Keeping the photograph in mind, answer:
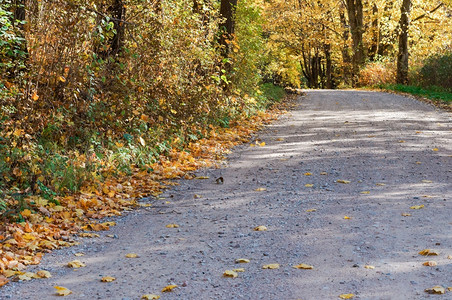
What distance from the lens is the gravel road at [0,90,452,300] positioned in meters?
4.43

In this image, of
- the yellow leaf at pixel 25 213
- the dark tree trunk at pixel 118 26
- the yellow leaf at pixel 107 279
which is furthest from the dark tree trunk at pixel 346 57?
the yellow leaf at pixel 107 279

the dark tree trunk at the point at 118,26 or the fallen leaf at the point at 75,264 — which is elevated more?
the dark tree trunk at the point at 118,26

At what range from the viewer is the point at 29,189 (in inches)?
268

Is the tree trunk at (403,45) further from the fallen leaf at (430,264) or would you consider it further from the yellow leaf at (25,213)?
the yellow leaf at (25,213)

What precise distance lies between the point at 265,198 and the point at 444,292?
3.46 m

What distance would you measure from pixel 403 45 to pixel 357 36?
731cm

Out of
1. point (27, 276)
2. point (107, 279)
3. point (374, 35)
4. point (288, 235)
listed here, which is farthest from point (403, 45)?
point (27, 276)

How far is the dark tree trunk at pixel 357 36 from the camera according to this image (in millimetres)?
37562

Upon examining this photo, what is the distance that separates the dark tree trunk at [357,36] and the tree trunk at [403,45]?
253 inches

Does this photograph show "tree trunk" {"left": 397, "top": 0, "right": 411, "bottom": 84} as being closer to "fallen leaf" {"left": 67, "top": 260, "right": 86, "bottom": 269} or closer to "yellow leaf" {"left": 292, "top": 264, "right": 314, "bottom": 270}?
"yellow leaf" {"left": 292, "top": 264, "right": 314, "bottom": 270}

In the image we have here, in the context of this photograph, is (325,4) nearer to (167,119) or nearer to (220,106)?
(220,106)

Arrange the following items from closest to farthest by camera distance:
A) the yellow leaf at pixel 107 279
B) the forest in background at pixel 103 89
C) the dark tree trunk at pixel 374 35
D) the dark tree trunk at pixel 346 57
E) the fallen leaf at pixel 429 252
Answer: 1. the yellow leaf at pixel 107 279
2. the fallen leaf at pixel 429 252
3. the forest in background at pixel 103 89
4. the dark tree trunk at pixel 374 35
5. the dark tree trunk at pixel 346 57

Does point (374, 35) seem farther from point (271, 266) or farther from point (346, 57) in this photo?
point (271, 266)

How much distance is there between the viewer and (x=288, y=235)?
574 centimetres
